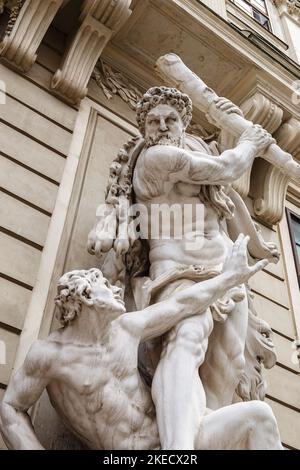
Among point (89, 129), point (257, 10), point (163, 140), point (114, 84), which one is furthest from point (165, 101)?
point (257, 10)

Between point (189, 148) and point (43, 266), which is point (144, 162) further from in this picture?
point (43, 266)

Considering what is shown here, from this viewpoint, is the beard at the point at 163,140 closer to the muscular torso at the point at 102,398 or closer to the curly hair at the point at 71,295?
the curly hair at the point at 71,295

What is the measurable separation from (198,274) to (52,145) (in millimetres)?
1966

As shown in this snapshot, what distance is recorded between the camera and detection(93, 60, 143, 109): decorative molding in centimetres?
522

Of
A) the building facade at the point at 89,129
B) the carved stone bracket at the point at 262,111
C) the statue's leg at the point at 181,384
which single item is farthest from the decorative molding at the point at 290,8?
the statue's leg at the point at 181,384

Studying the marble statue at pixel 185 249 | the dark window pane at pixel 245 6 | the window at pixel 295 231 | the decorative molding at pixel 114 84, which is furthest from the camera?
the dark window pane at pixel 245 6

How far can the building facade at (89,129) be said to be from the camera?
345 cm

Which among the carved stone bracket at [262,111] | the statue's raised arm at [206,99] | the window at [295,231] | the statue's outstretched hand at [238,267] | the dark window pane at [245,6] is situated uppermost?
the dark window pane at [245,6]

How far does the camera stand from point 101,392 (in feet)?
7.45

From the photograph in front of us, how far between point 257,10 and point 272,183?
575 cm

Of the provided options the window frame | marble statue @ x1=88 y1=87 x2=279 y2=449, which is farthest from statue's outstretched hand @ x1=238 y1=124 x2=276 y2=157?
the window frame

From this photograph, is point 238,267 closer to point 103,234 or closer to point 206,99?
point 103,234

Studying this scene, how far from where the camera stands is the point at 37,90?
14.9 ft
